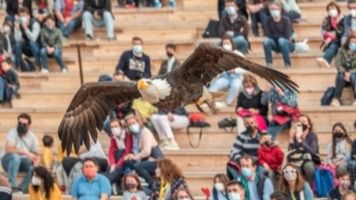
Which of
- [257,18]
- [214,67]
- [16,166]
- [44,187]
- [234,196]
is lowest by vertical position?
[16,166]

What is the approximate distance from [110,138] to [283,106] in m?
2.58

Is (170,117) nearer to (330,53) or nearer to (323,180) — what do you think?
→ (330,53)

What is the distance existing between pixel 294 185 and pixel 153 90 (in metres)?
2.89

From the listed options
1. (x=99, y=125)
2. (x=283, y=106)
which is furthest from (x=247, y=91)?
(x=99, y=125)

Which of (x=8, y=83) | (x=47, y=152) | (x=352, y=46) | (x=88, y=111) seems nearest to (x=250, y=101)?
(x=352, y=46)

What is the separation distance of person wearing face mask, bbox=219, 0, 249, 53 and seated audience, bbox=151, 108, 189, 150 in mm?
1925

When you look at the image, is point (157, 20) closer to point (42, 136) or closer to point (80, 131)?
point (42, 136)

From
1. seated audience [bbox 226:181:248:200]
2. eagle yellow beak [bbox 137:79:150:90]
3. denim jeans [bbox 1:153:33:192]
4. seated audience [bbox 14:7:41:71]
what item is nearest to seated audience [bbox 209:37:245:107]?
denim jeans [bbox 1:153:33:192]

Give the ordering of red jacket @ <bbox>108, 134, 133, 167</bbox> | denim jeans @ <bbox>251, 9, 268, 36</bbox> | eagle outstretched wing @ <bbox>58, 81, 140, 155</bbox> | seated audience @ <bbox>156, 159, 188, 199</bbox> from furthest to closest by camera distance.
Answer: denim jeans @ <bbox>251, 9, 268, 36</bbox>
red jacket @ <bbox>108, 134, 133, 167</bbox>
seated audience @ <bbox>156, 159, 188, 199</bbox>
eagle outstretched wing @ <bbox>58, 81, 140, 155</bbox>

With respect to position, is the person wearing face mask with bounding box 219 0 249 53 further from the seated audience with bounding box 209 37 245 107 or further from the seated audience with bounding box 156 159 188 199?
the seated audience with bounding box 156 159 188 199

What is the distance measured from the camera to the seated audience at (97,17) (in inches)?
1176

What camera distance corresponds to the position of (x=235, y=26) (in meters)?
27.9

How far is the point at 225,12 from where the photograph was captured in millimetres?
28250

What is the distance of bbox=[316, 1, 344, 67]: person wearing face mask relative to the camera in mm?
27297
